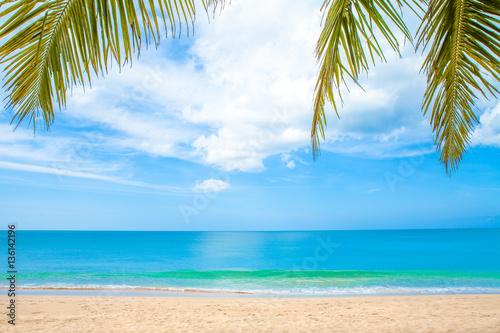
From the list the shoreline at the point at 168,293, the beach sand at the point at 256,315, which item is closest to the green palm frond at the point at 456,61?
the beach sand at the point at 256,315

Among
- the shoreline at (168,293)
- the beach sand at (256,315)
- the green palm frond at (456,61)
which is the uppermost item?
the green palm frond at (456,61)

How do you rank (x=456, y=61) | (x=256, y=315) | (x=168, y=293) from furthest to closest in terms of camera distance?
(x=168, y=293) → (x=256, y=315) → (x=456, y=61)

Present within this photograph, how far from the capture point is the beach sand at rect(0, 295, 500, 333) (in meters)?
7.61

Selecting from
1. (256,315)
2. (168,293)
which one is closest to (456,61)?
(256,315)

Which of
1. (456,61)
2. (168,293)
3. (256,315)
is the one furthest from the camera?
(168,293)

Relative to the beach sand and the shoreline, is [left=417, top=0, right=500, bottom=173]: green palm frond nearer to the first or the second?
the beach sand

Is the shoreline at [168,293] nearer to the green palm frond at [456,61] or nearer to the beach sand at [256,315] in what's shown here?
the beach sand at [256,315]

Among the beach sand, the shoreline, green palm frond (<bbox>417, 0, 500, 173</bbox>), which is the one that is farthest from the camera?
the shoreline

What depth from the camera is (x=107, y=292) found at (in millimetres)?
13547

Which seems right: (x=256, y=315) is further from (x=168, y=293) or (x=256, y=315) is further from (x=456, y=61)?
(x=456, y=61)

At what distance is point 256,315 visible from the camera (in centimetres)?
892

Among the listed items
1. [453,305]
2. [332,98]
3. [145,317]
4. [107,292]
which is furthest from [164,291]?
[332,98]

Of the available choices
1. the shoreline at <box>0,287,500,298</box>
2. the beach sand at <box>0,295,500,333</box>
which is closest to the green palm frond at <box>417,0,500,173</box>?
the beach sand at <box>0,295,500,333</box>

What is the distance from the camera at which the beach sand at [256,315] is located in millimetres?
7609
